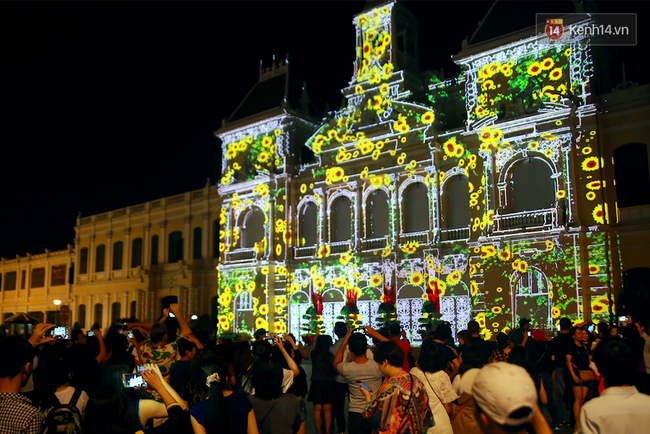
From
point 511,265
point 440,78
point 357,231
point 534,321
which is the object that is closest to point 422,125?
point 440,78

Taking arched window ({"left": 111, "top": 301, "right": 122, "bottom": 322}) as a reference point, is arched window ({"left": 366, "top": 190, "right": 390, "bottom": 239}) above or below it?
above

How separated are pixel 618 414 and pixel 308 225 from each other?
80.9 ft

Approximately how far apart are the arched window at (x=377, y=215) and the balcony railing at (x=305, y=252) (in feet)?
9.95

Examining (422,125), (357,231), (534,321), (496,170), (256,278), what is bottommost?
(534,321)

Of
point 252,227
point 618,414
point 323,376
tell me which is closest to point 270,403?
point 618,414

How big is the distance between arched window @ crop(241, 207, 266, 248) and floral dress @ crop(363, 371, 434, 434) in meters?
24.9

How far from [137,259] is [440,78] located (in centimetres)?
2365

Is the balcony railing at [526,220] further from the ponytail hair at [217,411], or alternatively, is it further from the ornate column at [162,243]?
the ornate column at [162,243]

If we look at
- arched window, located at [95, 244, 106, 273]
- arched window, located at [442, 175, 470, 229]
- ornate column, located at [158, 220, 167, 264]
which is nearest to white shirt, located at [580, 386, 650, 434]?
arched window, located at [442, 175, 470, 229]

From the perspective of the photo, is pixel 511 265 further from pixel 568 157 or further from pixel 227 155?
pixel 227 155

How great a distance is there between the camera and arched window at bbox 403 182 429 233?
2408cm

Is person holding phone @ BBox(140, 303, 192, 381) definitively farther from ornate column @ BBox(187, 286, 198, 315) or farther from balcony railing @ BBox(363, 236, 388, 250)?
ornate column @ BBox(187, 286, 198, 315)

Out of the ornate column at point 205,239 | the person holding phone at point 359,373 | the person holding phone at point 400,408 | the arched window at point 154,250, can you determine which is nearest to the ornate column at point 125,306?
the arched window at point 154,250

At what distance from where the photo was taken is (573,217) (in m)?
19.2
